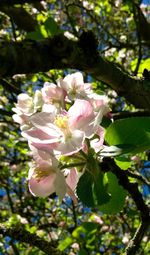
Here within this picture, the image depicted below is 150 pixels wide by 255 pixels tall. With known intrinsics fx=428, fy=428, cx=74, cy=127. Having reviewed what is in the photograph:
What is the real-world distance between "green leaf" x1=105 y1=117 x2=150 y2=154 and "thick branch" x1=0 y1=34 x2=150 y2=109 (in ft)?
1.17

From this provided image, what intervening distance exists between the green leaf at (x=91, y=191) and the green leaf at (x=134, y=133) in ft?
0.45

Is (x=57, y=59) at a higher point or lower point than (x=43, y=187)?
higher

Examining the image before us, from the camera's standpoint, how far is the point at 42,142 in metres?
1.13

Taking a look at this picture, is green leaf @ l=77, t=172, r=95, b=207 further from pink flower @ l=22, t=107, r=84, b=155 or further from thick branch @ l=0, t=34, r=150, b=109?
thick branch @ l=0, t=34, r=150, b=109

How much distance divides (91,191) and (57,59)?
462 millimetres

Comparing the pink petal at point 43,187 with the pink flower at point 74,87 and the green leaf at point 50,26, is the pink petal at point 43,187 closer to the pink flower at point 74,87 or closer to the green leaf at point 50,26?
the pink flower at point 74,87

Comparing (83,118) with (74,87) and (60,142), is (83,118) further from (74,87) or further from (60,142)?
(74,87)

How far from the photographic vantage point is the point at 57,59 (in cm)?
142

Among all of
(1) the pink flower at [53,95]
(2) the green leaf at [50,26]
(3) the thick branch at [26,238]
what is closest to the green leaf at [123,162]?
(1) the pink flower at [53,95]

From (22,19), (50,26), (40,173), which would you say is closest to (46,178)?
(40,173)

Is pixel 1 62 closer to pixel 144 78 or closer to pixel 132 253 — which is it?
pixel 144 78

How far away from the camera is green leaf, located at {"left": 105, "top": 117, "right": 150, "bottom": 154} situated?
1.13 meters

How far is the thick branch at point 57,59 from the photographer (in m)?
1.30

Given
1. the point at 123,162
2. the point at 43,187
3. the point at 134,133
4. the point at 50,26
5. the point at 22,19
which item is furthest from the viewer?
the point at 22,19
